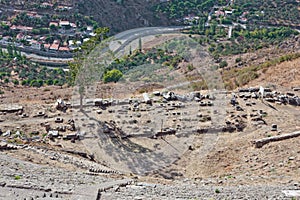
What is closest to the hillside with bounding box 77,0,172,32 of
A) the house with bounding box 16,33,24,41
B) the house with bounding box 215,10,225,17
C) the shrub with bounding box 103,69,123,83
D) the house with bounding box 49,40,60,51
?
the house with bounding box 215,10,225,17

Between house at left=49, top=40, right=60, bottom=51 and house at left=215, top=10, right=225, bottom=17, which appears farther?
house at left=215, top=10, right=225, bottom=17

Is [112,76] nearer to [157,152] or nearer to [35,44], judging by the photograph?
[157,152]

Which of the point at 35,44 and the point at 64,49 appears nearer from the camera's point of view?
the point at 64,49

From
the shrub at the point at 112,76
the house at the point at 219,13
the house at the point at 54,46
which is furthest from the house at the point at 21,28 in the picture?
the house at the point at 219,13

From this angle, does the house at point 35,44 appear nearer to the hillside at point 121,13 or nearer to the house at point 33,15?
the house at point 33,15

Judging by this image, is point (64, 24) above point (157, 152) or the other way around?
above

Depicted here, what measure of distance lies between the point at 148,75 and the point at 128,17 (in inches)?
1574

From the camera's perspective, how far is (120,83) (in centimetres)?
3694

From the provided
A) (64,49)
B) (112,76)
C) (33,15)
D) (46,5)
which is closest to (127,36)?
(64,49)

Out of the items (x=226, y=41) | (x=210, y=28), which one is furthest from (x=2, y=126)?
(x=210, y=28)

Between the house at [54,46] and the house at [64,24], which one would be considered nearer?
the house at [54,46]

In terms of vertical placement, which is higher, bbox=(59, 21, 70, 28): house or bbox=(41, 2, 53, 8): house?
bbox=(41, 2, 53, 8): house

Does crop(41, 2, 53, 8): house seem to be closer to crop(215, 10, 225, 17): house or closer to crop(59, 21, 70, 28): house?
crop(59, 21, 70, 28): house

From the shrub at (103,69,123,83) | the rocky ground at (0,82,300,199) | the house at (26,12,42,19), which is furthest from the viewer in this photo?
the house at (26,12,42,19)
